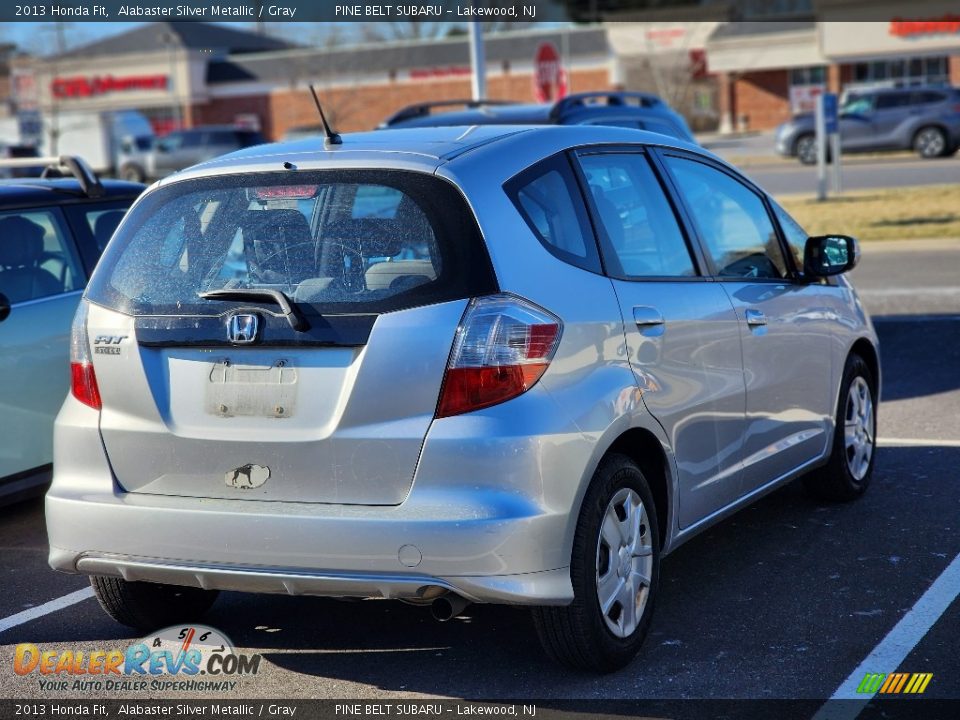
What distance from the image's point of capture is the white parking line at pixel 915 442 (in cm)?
740

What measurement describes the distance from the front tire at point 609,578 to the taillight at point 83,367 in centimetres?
159

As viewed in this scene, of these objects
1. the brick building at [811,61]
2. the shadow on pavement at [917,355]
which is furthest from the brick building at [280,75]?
the shadow on pavement at [917,355]

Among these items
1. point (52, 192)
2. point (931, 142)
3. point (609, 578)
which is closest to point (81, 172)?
point (52, 192)

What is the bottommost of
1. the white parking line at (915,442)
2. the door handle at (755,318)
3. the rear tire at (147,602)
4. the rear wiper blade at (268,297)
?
the white parking line at (915,442)

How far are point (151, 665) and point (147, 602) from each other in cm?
27

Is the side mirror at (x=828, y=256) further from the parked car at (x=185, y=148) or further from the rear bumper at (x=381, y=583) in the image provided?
the parked car at (x=185, y=148)

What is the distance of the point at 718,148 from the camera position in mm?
48031

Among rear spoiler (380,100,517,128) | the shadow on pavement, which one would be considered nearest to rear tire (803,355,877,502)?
the shadow on pavement

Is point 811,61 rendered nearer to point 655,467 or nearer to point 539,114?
point 539,114

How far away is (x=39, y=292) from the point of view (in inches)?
261

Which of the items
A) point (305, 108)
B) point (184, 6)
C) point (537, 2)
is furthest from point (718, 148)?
point (184, 6)

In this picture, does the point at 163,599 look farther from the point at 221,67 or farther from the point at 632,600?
the point at 221,67

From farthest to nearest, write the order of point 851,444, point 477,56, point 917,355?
1. point 477,56
2. point 917,355
3. point 851,444

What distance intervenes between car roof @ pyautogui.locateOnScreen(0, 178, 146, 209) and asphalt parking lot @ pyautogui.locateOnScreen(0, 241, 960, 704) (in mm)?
1590
